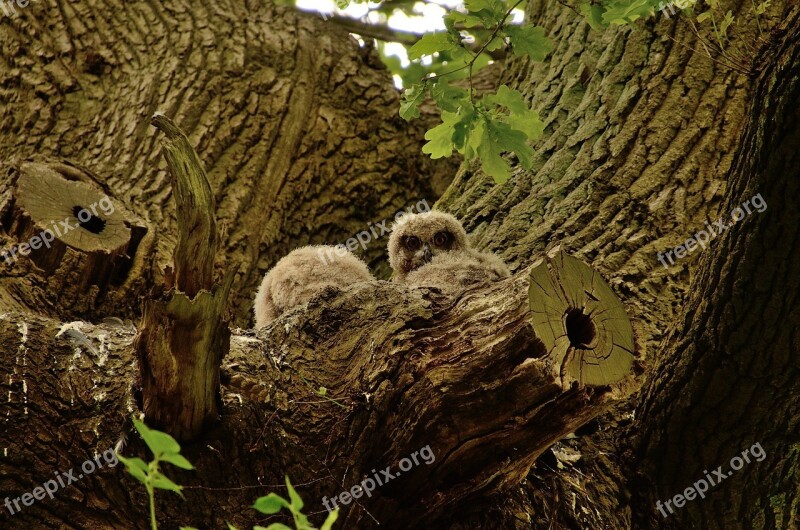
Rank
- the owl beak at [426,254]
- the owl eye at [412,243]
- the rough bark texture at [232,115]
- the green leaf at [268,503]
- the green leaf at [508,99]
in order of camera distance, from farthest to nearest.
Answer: the owl eye at [412,243] < the owl beak at [426,254] < the rough bark texture at [232,115] < the green leaf at [508,99] < the green leaf at [268,503]

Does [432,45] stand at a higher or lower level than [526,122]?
higher

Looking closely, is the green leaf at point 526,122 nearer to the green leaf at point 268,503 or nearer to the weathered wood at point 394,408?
the weathered wood at point 394,408

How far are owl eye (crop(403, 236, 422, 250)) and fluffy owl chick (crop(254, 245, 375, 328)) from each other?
2.53ft

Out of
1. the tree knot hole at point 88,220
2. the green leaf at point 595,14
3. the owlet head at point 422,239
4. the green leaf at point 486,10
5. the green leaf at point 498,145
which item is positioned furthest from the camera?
the owlet head at point 422,239

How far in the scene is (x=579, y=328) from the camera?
2725 mm

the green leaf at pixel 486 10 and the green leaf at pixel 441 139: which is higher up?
the green leaf at pixel 486 10

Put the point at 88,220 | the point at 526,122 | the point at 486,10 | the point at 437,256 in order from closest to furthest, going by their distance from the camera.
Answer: the point at 486,10, the point at 526,122, the point at 88,220, the point at 437,256

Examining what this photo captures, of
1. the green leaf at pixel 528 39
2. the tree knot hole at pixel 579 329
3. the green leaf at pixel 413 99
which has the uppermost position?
the green leaf at pixel 528 39

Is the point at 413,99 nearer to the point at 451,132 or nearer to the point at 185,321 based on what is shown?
the point at 451,132

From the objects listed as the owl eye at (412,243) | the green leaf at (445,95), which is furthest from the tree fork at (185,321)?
the owl eye at (412,243)

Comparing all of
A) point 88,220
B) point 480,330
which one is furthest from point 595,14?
point 88,220

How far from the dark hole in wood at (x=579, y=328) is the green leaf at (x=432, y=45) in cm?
153

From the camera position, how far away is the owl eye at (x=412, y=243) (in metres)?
5.38

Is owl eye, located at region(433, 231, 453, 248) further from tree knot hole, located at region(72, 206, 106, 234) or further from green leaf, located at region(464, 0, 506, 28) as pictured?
tree knot hole, located at region(72, 206, 106, 234)
